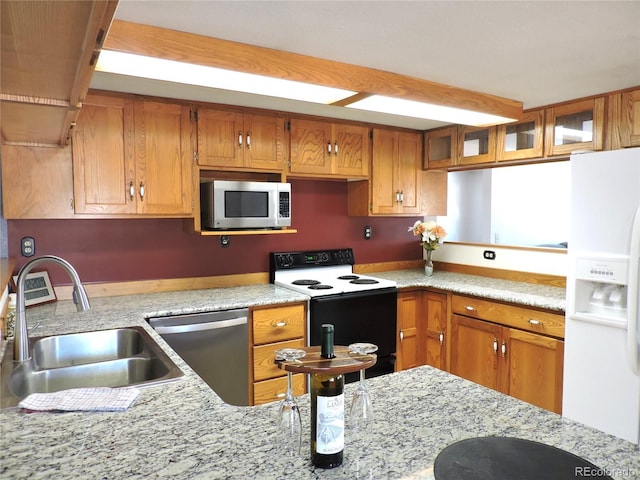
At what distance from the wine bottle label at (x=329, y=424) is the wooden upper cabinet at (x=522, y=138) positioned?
2.86m

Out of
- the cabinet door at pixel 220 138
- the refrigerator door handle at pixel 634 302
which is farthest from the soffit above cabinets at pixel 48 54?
the refrigerator door handle at pixel 634 302

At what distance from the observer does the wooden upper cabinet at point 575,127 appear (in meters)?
2.80

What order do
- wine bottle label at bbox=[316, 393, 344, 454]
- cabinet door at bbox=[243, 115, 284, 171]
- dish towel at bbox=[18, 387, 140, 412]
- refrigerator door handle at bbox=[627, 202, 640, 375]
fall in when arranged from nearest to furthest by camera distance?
wine bottle label at bbox=[316, 393, 344, 454], dish towel at bbox=[18, 387, 140, 412], refrigerator door handle at bbox=[627, 202, 640, 375], cabinet door at bbox=[243, 115, 284, 171]

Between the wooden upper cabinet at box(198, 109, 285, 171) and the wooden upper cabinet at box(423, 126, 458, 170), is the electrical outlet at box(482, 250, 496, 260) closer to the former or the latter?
the wooden upper cabinet at box(423, 126, 458, 170)

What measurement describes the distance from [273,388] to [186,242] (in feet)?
3.87

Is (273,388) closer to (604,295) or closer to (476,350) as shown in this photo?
(476,350)

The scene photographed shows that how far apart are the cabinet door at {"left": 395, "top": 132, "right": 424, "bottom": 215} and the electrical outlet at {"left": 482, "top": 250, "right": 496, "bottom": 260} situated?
664mm

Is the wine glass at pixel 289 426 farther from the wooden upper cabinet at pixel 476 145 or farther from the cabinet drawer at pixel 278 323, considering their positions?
the wooden upper cabinet at pixel 476 145

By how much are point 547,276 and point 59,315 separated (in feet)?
10.6

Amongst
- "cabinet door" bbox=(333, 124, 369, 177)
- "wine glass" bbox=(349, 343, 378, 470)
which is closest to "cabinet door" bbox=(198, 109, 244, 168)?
"cabinet door" bbox=(333, 124, 369, 177)

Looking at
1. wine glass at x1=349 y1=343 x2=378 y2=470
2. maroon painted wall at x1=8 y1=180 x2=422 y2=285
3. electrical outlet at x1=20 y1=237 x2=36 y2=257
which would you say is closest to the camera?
wine glass at x1=349 y1=343 x2=378 y2=470

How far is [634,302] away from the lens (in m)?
2.15

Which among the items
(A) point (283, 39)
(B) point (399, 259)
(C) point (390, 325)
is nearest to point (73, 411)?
(A) point (283, 39)

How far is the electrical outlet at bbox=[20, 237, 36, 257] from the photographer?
106 inches
